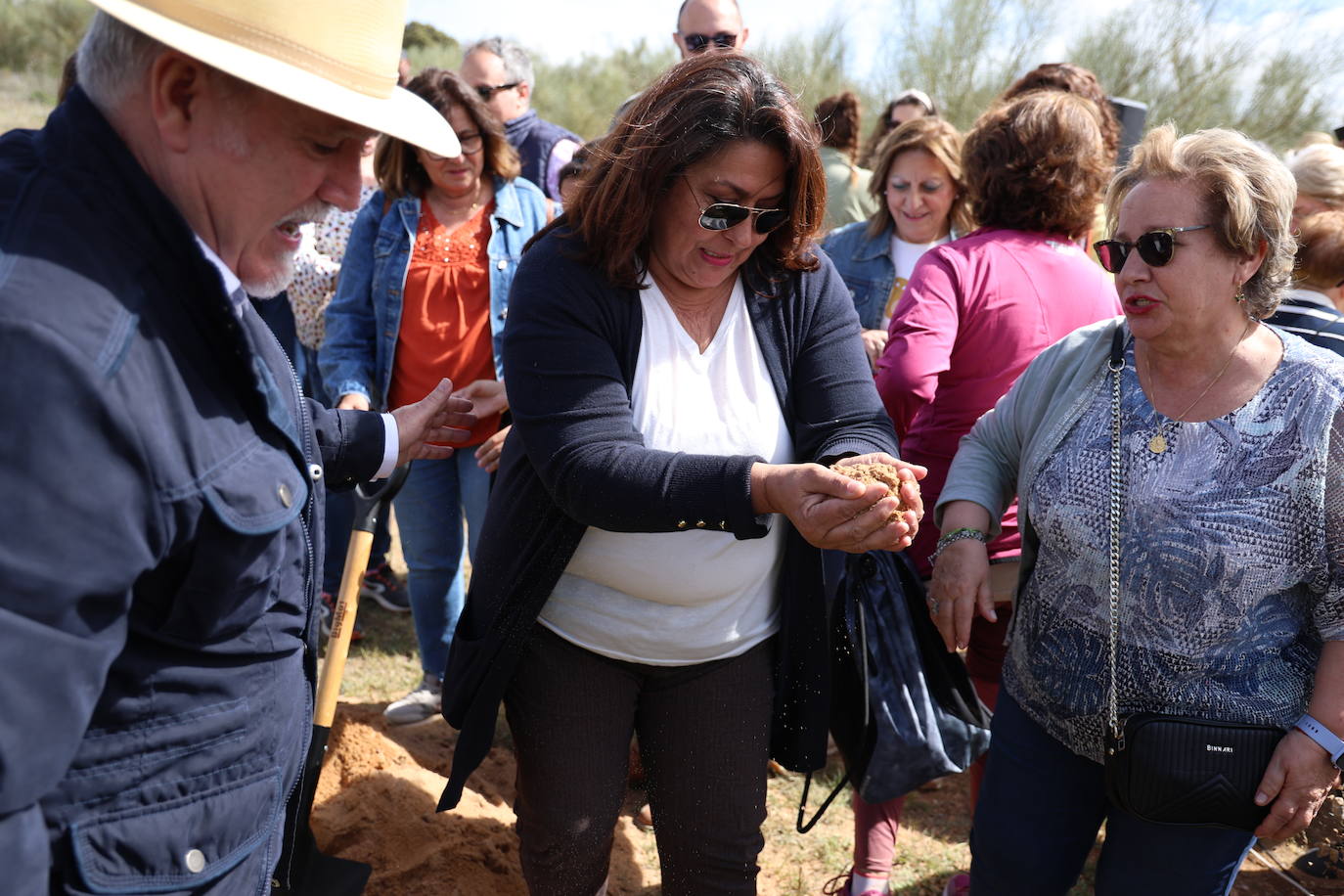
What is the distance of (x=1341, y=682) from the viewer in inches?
82.9

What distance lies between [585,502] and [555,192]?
12.7 feet

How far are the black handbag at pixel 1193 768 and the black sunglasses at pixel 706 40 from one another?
3.85m

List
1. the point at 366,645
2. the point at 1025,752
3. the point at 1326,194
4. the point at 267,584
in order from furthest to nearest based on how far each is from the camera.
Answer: the point at 366,645
the point at 1326,194
the point at 1025,752
the point at 267,584

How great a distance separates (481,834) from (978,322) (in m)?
2.27

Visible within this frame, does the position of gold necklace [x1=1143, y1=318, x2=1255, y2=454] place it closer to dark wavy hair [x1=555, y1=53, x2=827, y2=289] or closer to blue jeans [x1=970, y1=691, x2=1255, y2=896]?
blue jeans [x1=970, y1=691, x2=1255, y2=896]

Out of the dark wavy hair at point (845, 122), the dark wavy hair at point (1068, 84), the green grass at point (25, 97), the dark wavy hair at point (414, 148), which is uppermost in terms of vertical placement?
Result: the dark wavy hair at point (1068, 84)

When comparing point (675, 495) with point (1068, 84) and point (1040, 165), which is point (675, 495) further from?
point (1068, 84)

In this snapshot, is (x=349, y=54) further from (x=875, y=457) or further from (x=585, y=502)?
(x=875, y=457)

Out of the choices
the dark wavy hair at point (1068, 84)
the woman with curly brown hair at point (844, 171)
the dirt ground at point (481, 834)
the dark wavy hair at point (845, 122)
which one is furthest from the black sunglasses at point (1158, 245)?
the dark wavy hair at point (845, 122)

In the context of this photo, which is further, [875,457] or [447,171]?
[447,171]

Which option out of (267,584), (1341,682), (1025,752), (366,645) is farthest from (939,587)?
(366,645)

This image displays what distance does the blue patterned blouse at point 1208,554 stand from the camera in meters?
2.07

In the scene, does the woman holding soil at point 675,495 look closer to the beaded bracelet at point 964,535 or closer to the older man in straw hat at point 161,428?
the beaded bracelet at point 964,535

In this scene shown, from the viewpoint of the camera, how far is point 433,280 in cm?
385
